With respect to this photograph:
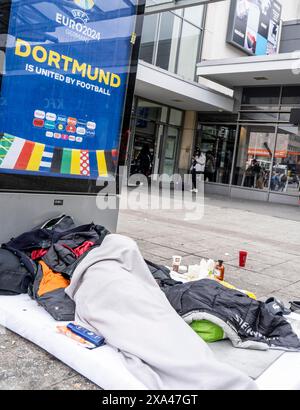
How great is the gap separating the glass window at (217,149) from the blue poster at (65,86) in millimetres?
13165

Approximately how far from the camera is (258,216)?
11.5m

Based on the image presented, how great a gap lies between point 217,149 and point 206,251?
12.2 m

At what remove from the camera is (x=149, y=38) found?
15.5 metres

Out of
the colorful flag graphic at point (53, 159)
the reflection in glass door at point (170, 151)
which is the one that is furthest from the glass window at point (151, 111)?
the colorful flag graphic at point (53, 159)

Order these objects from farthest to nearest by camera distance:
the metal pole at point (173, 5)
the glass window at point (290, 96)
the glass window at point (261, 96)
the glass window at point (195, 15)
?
the glass window at point (195, 15) → the glass window at point (261, 96) → the glass window at point (290, 96) → the metal pole at point (173, 5)

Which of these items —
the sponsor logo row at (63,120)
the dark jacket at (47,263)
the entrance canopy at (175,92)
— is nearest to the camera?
the dark jacket at (47,263)

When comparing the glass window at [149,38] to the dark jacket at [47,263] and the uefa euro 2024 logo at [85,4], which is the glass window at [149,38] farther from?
the dark jacket at [47,263]

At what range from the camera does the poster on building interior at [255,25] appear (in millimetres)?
18109

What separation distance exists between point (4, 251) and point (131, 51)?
2.75m

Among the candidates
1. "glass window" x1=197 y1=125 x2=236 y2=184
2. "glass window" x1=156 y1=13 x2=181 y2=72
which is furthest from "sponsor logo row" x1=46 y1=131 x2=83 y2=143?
"glass window" x1=197 y1=125 x2=236 y2=184

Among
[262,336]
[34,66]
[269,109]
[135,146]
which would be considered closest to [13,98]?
[34,66]

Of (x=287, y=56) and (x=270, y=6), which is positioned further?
(x=270, y=6)

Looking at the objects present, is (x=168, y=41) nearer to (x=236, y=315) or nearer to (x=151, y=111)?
(x=151, y=111)

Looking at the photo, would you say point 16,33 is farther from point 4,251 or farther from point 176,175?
point 176,175
